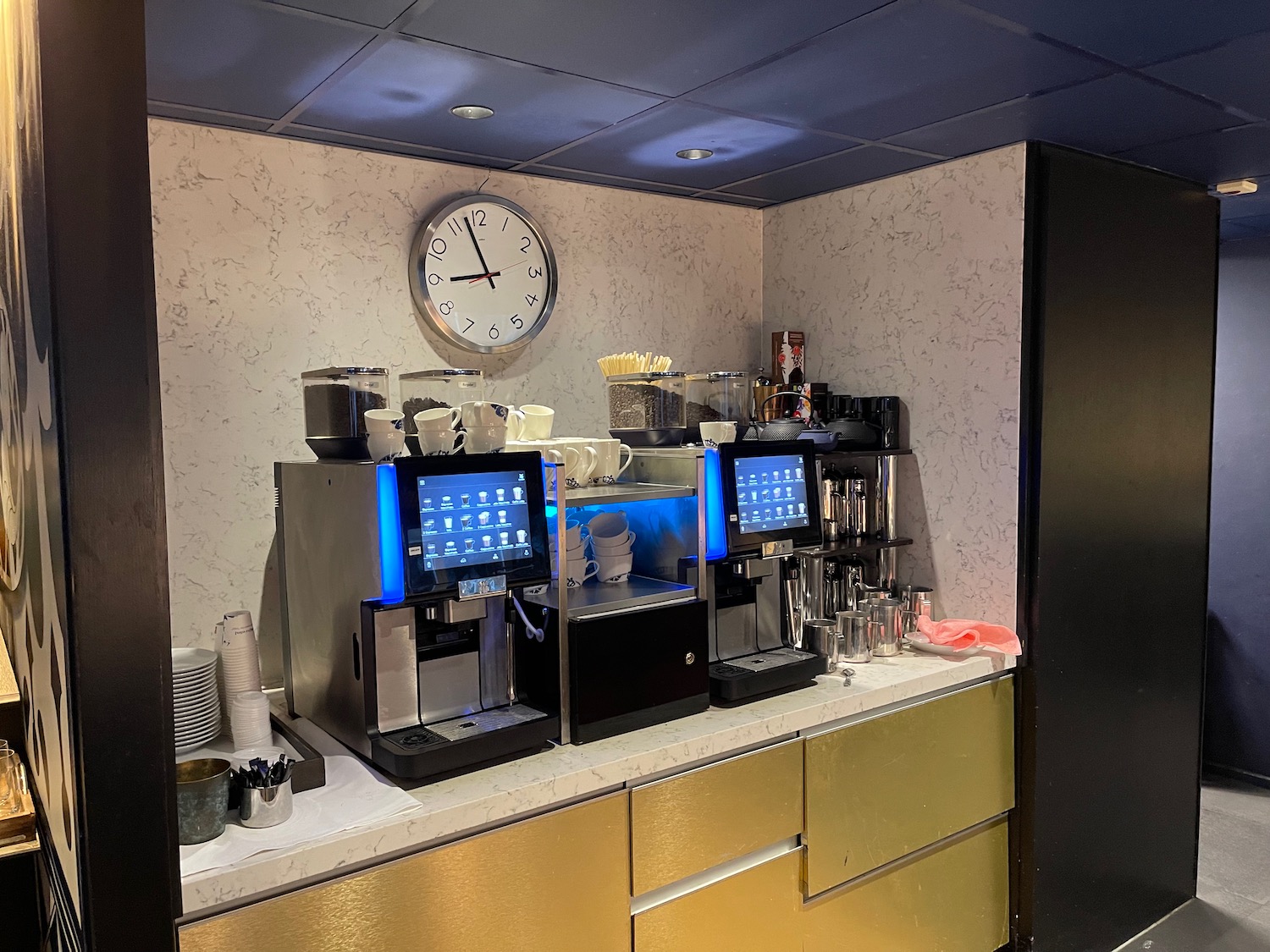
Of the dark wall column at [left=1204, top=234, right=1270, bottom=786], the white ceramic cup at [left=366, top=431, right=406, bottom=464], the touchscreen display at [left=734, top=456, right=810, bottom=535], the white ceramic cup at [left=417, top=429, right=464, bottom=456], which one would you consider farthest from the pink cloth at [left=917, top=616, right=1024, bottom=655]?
the dark wall column at [left=1204, top=234, right=1270, bottom=786]

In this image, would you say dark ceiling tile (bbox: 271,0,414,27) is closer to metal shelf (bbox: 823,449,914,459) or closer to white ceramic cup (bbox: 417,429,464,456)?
white ceramic cup (bbox: 417,429,464,456)

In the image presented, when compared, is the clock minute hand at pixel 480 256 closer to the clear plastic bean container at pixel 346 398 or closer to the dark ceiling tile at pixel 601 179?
the dark ceiling tile at pixel 601 179

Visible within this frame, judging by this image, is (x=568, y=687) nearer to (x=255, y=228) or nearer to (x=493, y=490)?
(x=493, y=490)

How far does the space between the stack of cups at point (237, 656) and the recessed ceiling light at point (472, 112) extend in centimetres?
123

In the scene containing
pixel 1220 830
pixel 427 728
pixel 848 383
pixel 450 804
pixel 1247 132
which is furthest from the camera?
pixel 1220 830

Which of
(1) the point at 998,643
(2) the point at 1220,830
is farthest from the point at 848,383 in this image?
(2) the point at 1220,830

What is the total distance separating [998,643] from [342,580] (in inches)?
68.7

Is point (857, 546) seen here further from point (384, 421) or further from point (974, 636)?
point (384, 421)

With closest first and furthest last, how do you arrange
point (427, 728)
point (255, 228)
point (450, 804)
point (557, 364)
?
point (450, 804) < point (427, 728) < point (255, 228) < point (557, 364)

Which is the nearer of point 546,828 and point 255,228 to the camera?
point 546,828

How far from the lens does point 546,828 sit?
5.76ft

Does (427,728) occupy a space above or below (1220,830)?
above

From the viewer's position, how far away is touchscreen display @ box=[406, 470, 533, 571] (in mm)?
1762

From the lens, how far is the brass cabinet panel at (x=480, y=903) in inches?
58.7
